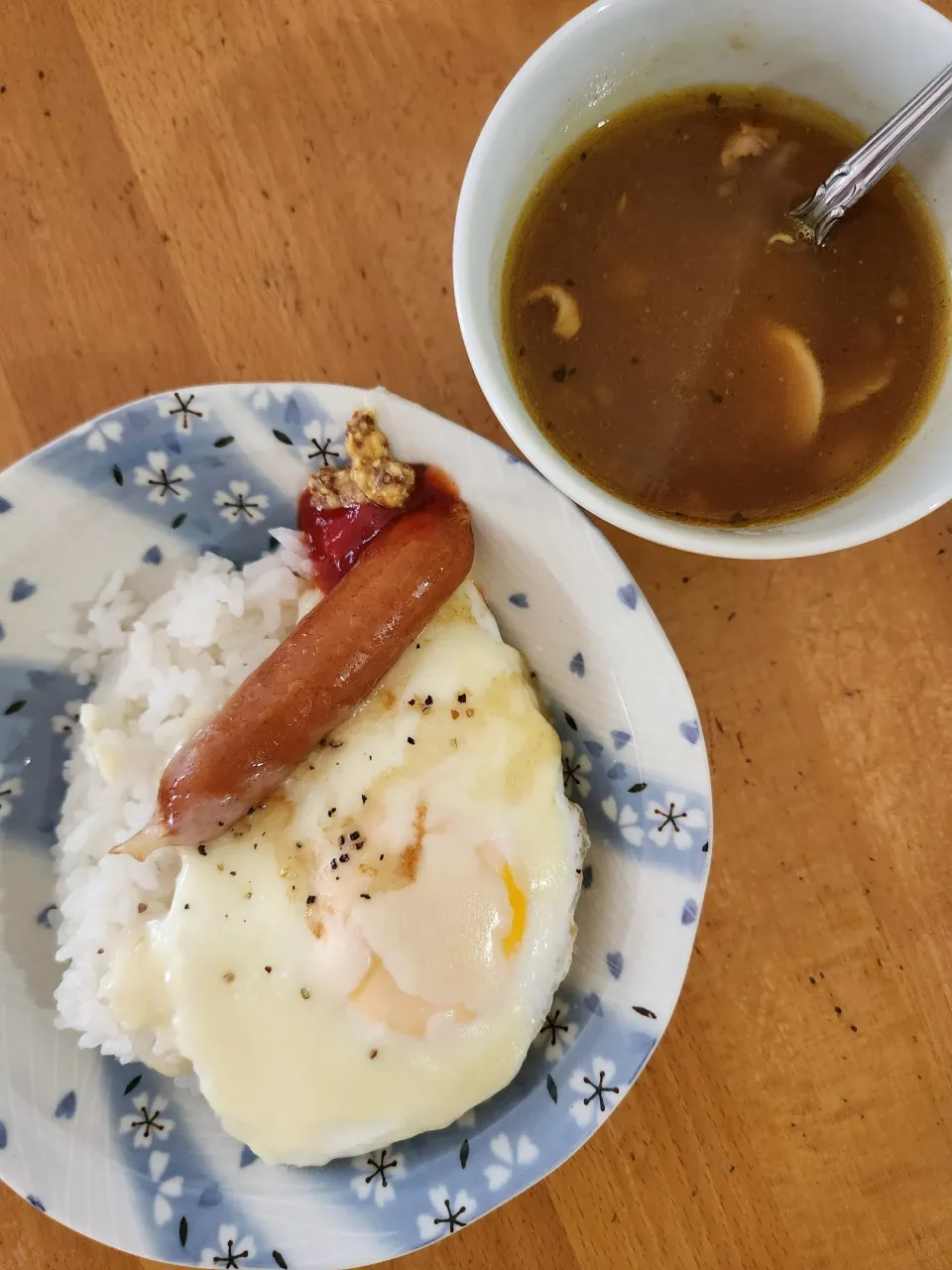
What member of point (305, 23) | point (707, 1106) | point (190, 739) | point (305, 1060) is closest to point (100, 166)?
point (305, 23)

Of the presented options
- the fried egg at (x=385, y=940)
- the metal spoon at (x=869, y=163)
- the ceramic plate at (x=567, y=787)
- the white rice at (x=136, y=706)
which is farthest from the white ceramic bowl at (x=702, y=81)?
the white rice at (x=136, y=706)

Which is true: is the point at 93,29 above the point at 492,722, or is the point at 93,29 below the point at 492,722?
above

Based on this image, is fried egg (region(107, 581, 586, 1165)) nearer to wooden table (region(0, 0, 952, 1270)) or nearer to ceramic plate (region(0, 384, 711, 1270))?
ceramic plate (region(0, 384, 711, 1270))

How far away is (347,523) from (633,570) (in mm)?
412

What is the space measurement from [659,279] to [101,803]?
3.44 feet

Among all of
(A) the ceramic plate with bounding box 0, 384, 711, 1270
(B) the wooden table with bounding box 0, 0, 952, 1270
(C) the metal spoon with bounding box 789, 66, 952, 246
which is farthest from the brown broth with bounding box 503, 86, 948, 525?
(B) the wooden table with bounding box 0, 0, 952, 1270

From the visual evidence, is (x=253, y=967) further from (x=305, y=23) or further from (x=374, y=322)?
(x=305, y=23)

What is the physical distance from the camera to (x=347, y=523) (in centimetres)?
123

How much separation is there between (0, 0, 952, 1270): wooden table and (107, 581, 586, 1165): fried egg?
0.94ft

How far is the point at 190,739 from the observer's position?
3.92 ft

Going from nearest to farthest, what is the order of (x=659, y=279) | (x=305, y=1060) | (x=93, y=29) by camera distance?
(x=659, y=279)
(x=305, y=1060)
(x=93, y=29)

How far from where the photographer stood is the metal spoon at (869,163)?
829mm

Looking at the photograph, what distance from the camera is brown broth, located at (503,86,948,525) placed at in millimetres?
956

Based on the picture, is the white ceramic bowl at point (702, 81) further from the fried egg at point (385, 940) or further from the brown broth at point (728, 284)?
the fried egg at point (385, 940)
